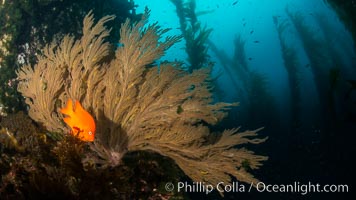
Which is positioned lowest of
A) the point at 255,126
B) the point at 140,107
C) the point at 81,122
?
the point at 81,122

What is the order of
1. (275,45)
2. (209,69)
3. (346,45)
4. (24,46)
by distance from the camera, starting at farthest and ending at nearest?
1. (275,45)
2. (346,45)
3. (24,46)
4. (209,69)

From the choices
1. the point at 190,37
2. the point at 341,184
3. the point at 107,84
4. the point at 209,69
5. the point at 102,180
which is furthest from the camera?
the point at 190,37

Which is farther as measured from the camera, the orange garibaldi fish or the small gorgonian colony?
the small gorgonian colony

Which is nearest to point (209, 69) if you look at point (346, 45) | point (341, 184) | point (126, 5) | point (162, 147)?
point (162, 147)

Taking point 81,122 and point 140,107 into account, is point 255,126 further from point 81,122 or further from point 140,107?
point 81,122

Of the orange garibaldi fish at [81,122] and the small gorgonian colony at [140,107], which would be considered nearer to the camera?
the orange garibaldi fish at [81,122]

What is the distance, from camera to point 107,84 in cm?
339

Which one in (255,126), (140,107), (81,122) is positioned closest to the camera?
(81,122)

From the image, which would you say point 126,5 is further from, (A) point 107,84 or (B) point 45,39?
(A) point 107,84

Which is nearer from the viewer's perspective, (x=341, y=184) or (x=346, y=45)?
(x=341, y=184)

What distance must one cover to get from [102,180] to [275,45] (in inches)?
4562

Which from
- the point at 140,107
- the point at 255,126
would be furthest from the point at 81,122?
the point at 255,126

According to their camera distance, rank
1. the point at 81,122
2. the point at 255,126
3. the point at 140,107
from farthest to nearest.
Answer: the point at 255,126 → the point at 140,107 → the point at 81,122

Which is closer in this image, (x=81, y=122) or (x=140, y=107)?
(x=81, y=122)
